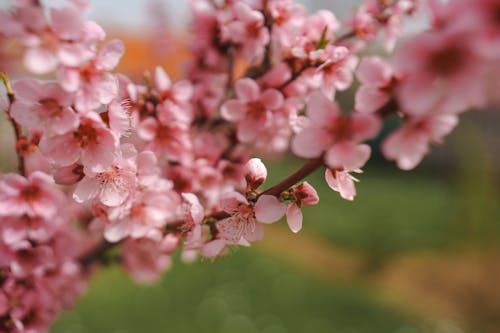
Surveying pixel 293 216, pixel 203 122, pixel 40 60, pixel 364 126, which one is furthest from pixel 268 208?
pixel 203 122

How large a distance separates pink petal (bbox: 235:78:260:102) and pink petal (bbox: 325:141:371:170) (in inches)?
13.3

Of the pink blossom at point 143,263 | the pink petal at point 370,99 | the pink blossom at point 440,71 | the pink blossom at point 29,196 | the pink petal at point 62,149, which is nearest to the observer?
the pink blossom at point 440,71

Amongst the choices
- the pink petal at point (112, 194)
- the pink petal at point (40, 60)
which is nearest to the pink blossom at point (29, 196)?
the pink petal at point (112, 194)

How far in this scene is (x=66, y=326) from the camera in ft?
7.65

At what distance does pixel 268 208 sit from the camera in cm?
54

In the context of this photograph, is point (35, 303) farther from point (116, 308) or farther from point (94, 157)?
point (116, 308)

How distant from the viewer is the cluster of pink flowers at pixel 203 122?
1.20 ft

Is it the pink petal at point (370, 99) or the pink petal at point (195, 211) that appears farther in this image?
the pink petal at point (195, 211)

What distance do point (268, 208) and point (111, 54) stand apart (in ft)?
0.79

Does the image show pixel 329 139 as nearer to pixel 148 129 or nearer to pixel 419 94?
pixel 419 94

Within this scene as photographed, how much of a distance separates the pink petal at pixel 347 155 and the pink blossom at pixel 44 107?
26 centimetres

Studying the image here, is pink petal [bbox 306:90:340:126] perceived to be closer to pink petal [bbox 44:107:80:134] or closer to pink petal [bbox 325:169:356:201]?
pink petal [bbox 325:169:356:201]

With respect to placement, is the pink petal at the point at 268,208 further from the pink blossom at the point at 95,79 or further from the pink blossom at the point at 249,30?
the pink blossom at the point at 249,30

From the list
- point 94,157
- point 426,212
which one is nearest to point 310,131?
point 94,157
